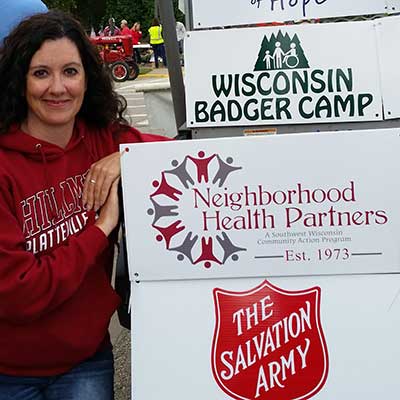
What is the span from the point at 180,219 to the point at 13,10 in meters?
1.56

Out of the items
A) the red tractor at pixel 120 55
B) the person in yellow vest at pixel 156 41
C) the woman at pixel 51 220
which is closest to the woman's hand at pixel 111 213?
the woman at pixel 51 220

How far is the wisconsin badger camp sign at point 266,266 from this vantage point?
1771 millimetres

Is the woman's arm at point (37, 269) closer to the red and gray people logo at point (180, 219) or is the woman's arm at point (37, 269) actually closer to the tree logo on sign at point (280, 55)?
the red and gray people logo at point (180, 219)

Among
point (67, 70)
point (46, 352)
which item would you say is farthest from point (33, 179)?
point (46, 352)

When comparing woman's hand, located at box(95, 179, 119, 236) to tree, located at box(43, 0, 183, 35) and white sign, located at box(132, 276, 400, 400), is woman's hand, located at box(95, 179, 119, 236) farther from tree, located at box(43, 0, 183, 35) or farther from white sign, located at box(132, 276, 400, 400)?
tree, located at box(43, 0, 183, 35)

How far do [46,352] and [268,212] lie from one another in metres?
0.74

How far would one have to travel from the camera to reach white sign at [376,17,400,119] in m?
2.86

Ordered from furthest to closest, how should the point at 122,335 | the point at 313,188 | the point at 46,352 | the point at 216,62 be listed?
the point at 122,335, the point at 216,62, the point at 46,352, the point at 313,188

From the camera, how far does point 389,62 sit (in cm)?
287

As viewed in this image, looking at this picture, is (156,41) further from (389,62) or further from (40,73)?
(40,73)

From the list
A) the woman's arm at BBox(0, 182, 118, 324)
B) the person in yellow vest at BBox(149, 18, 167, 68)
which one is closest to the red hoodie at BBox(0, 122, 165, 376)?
the woman's arm at BBox(0, 182, 118, 324)

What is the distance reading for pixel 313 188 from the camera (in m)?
1.78

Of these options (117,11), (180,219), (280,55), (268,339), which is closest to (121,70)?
(280,55)

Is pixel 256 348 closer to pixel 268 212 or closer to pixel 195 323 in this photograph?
pixel 195 323
